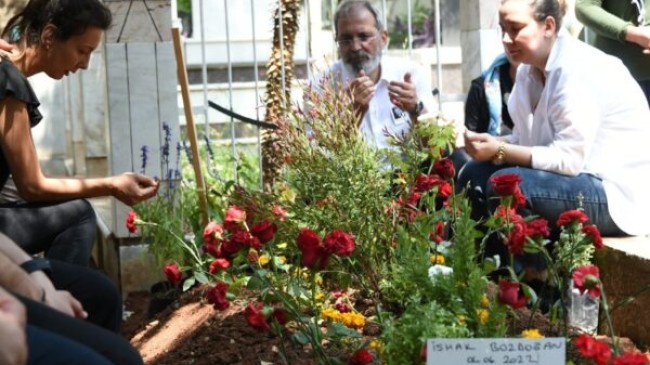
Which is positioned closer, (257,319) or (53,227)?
(257,319)

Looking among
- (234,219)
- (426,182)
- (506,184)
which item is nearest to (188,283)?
(234,219)

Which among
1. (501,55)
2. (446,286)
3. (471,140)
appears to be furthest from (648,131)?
(446,286)

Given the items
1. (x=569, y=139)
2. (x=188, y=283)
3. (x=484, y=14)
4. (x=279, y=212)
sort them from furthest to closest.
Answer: (x=484, y=14)
(x=188, y=283)
(x=569, y=139)
(x=279, y=212)

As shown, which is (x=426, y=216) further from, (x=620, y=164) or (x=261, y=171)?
(x=261, y=171)

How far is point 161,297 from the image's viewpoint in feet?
21.6

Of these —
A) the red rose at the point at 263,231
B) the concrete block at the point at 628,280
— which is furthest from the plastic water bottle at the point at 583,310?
the red rose at the point at 263,231

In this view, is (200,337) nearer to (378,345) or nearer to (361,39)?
(378,345)

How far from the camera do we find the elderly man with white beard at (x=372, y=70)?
6883 mm

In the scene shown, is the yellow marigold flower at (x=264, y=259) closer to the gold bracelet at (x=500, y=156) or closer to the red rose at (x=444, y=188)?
the red rose at (x=444, y=188)

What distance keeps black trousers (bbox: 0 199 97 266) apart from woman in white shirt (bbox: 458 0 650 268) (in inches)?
63.5

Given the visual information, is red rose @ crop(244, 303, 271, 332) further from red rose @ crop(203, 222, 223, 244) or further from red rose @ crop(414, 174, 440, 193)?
red rose @ crop(203, 222, 223, 244)

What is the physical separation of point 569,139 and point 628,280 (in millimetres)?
641

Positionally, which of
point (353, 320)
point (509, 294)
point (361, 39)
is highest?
point (361, 39)

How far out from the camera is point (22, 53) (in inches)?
216
